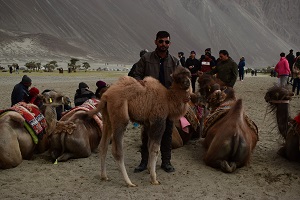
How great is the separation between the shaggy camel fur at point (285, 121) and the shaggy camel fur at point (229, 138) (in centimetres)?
49

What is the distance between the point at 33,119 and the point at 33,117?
0.14 feet

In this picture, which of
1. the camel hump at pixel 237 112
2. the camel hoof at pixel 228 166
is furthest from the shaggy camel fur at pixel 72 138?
the camel hump at pixel 237 112

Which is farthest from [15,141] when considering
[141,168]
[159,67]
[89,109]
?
[159,67]

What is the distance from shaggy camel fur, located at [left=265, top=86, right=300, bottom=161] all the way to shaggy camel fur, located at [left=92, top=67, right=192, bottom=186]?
1989 millimetres

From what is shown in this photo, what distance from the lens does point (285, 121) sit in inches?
250

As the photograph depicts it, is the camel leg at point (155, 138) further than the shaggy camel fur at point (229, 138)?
No

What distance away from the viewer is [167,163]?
5859 mm

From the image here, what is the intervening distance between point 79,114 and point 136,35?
270 feet

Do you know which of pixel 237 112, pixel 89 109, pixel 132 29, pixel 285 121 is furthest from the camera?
pixel 132 29

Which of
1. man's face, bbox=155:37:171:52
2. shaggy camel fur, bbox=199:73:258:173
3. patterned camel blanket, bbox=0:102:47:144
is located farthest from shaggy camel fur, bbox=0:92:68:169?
shaggy camel fur, bbox=199:73:258:173

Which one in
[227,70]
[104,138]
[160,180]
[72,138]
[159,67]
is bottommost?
[160,180]

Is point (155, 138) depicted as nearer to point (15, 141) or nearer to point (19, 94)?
point (15, 141)

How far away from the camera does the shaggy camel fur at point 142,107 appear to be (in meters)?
4.94

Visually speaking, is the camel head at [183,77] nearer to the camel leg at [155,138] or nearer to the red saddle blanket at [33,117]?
the camel leg at [155,138]
